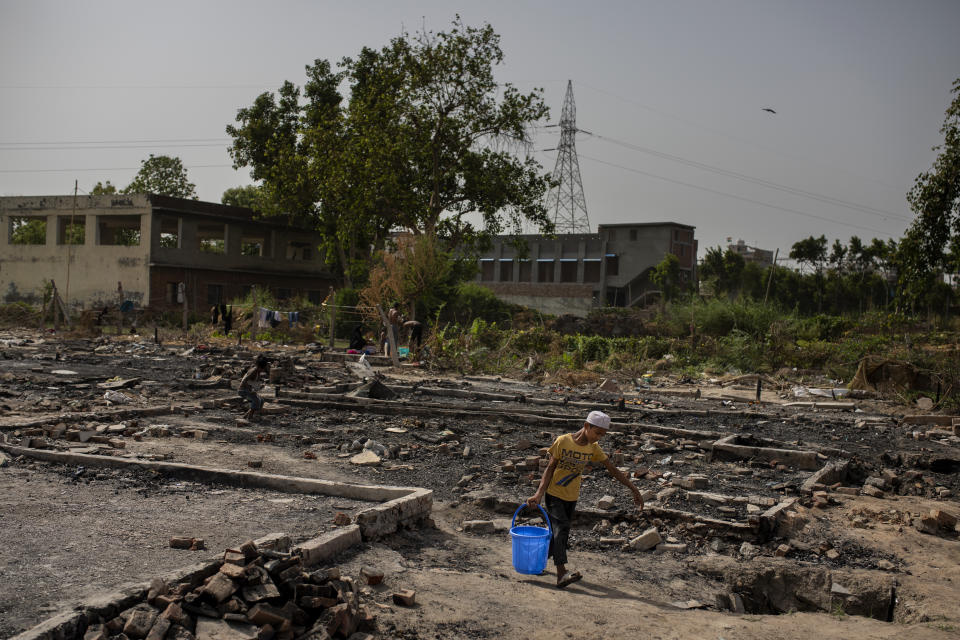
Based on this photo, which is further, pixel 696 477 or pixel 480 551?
pixel 696 477

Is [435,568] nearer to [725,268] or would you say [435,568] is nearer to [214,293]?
[214,293]

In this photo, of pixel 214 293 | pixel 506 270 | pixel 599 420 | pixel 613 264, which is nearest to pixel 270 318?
pixel 214 293

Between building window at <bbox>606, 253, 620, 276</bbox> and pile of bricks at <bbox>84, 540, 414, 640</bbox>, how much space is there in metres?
54.3

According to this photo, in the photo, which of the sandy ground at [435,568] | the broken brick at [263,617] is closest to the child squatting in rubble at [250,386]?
the sandy ground at [435,568]

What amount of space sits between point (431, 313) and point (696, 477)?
22.6m

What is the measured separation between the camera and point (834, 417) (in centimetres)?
1421

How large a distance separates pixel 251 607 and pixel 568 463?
249cm

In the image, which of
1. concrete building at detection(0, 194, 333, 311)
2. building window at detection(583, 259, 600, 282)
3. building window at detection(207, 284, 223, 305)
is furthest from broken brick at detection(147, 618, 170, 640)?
building window at detection(583, 259, 600, 282)

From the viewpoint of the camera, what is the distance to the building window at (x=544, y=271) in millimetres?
60156

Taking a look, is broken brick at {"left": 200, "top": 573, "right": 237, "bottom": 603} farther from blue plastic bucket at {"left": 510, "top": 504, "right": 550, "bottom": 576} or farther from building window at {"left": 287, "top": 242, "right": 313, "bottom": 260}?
building window at {"left": 287, "top": 242, "right": 313, "bottom": 260}

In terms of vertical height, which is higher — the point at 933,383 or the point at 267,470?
the point at 933,383

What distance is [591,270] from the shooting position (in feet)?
191

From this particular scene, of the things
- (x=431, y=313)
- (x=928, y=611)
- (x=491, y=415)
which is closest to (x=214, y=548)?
(x=928, y=611)

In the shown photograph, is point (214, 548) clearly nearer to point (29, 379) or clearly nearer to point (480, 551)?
point (480, 551)
